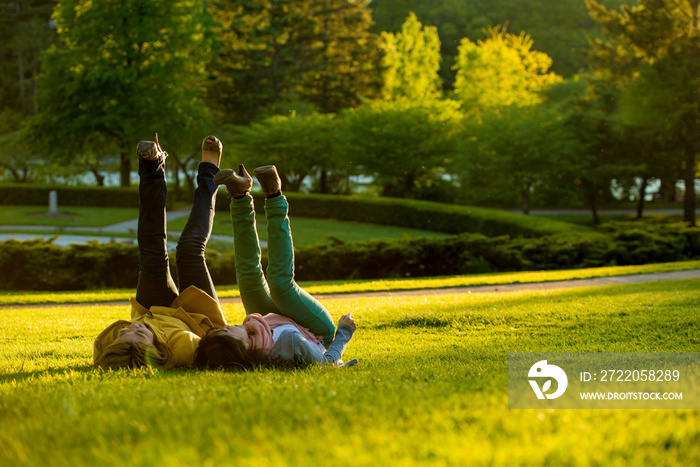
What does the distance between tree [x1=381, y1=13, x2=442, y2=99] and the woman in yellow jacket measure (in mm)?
37455

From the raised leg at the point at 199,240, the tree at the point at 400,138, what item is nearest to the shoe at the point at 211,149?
the raised leg at the point at 199,240

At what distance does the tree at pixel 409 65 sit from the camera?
41.7 metres

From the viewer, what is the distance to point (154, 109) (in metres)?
32.4

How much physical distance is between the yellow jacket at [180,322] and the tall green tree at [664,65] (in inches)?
1018

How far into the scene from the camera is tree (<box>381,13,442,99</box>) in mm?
41688

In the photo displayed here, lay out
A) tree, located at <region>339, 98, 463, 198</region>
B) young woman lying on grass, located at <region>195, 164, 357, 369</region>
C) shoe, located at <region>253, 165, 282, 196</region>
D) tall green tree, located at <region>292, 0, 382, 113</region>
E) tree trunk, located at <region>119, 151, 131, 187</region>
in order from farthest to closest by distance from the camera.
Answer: tall green tree, located at <region>292, 0, 382, 113</region> < tree trunk, located at <region>119, 151, 131, 187</region> < tree, located at <region>339, 98, 463, 198</region> < shoe, located at <region>253, 165, 282, 196</region> < young woman lying on grass, located at <region>195, 164, 357, 369</region>

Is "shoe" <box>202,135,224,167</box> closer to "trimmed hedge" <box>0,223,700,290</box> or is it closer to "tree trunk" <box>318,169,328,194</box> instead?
"trimmed hedge" <box>0,223,700,290</box>

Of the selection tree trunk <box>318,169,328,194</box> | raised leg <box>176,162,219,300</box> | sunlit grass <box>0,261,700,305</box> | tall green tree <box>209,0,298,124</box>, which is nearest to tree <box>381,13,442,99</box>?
tall green tree <box>209,0,298,124</box>

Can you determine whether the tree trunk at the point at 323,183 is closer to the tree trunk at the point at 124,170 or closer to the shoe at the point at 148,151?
the tree trunk at the point at 124,170

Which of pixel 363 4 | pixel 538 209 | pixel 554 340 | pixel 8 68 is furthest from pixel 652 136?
pixel 8 68

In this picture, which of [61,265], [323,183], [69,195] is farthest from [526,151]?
[69,195]

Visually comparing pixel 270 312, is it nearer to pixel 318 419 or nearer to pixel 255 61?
pixel 318 419

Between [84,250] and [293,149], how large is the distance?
20.5 m

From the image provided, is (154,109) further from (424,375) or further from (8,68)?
(424,375)
